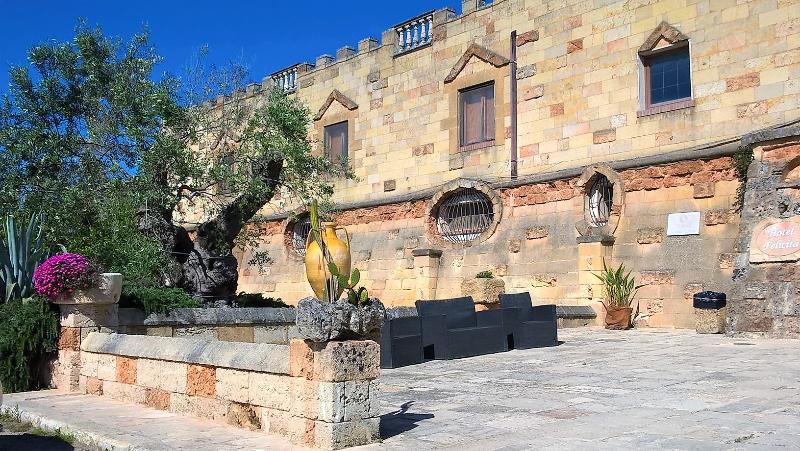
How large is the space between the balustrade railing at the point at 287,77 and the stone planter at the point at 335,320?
16614mm

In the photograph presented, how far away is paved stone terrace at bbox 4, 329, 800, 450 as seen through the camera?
5090mm

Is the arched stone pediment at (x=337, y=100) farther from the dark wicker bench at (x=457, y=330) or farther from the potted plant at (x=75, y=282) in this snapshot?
the potted plant at (x=75, y=282)

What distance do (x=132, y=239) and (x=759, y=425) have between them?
8.34m

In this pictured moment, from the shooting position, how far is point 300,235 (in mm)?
20562

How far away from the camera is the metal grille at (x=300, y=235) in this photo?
20219 mm

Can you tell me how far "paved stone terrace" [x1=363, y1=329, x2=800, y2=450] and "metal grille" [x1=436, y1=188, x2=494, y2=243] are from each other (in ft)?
20.6

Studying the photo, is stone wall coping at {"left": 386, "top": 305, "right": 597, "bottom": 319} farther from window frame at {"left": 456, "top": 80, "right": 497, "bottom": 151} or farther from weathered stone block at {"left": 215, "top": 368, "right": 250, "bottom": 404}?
weathered stone block at {"left": 215, "top": 368, "right": 250, "bottom": 404}

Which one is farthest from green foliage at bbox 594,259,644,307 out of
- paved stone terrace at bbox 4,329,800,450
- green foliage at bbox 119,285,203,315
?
green foliage at bbox 119,285,203,315

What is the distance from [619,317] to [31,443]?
31.5ft

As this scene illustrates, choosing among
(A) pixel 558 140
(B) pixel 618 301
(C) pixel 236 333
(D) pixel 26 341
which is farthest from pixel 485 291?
(D) pixel 26 341

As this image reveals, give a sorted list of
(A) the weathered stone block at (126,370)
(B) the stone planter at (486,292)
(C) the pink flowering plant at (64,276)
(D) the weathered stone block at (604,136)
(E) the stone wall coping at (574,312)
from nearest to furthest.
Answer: (A) the weathered stone block at (126,370) < (C) the pink flowering plant at (64,276) < (E) the stone wall coping at (574,312) < (B) the stone planter at (486,292) < (D) the weathered stone block at (604,136)

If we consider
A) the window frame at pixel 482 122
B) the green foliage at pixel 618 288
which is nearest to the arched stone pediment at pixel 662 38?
the window frame at pixel 482 122

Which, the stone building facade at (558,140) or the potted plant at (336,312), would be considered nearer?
the potted plant at (336,312)

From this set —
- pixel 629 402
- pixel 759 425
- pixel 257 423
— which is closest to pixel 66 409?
pixel 257 423
